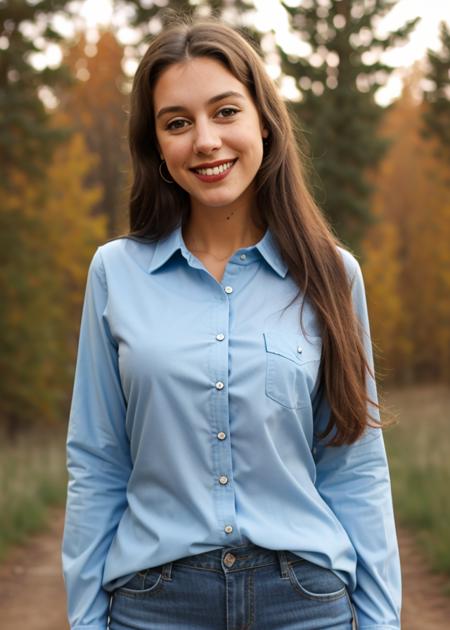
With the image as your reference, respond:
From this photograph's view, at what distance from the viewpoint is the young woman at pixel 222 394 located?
2.37 metres

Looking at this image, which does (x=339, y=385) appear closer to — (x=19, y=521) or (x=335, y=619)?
(x=335, y=619)

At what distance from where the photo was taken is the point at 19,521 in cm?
944

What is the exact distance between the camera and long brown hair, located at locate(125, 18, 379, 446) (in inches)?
102

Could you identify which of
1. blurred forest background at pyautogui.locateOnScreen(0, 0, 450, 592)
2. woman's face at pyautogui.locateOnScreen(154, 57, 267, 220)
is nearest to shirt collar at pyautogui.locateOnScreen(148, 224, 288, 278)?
woman's face at pyautogui.locateOnScreen(154, 57, 267, 220)

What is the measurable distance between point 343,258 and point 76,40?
104 ft

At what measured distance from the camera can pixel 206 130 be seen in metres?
2.52

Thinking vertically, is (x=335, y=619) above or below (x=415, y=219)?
below

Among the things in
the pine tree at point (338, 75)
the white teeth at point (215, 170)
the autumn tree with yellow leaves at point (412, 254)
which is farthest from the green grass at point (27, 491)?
the autumn tree with yellow leaves at point (412, 254)

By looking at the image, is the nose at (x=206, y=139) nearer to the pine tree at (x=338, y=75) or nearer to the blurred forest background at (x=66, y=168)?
the blurred forest background at (x=66, y=168)

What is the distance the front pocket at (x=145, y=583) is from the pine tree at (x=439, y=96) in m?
29.1

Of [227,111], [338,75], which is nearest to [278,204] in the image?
[227,111]

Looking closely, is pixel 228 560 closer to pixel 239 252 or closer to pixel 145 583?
pixel 145 583

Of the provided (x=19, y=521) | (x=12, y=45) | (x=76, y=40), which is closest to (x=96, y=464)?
(x=19, y=521)

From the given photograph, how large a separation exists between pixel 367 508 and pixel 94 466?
748 millimetres
